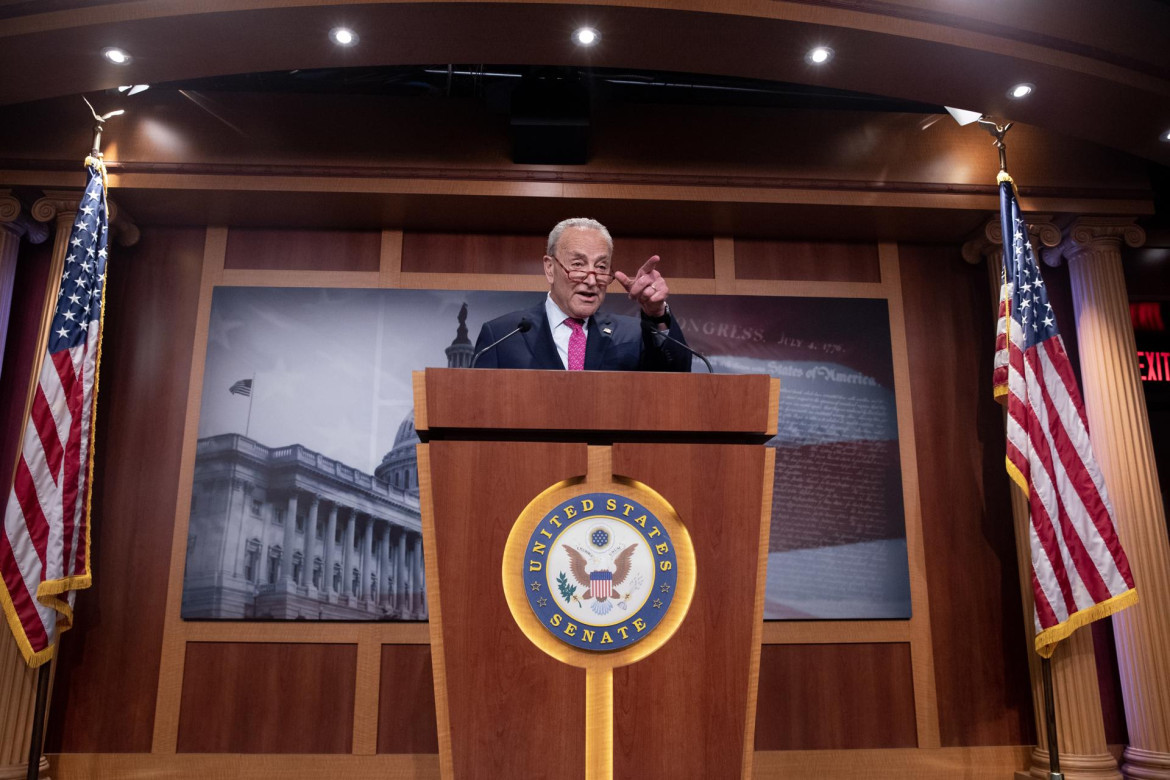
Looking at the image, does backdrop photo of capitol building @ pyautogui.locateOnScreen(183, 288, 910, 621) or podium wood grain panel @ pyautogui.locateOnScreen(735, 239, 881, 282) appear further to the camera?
podium wood grain panel @ pyautogui.locateOnScreen(735, 239, 881, 282)

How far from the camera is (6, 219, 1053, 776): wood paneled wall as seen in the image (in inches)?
147

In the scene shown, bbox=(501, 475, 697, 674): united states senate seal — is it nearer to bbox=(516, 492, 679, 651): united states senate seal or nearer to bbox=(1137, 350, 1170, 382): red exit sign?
bbox=(516, 492, 679, 651): united states senate seal

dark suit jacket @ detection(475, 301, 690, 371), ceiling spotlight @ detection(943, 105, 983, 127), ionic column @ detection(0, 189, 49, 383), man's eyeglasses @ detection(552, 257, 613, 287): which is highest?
ceiling spotlight @ detection(943, 105, 983, 127)

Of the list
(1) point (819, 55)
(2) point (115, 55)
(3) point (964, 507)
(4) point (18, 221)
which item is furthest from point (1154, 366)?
(4) point (18, 221)

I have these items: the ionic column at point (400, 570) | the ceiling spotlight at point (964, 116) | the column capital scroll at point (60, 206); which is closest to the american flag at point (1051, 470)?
the ceiling spotlight at point (964, 116)

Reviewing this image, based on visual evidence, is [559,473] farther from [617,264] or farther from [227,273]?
[227,273]

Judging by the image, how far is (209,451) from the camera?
13.0 feet

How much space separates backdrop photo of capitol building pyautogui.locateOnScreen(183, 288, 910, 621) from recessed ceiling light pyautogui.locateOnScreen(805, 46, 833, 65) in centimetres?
124

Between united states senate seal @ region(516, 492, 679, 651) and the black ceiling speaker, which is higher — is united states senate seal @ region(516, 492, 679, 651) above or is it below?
below

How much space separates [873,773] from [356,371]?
9.82 ft

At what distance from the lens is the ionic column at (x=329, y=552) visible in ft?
12.6

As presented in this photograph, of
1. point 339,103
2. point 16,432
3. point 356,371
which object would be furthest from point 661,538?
point 16,432

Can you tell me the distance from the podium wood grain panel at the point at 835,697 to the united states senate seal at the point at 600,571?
2.59m

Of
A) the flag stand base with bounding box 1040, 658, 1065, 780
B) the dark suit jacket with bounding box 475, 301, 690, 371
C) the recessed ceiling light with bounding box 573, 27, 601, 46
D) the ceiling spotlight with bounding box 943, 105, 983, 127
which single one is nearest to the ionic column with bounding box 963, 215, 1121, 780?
the flag stand base with bounding box 1040, 658, 1065, 780
